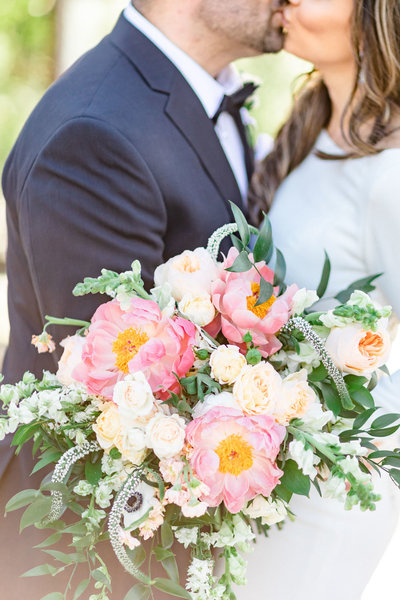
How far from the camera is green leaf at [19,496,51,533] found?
137 cm

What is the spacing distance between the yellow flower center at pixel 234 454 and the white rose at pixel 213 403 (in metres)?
0.06

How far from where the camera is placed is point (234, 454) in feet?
4.22

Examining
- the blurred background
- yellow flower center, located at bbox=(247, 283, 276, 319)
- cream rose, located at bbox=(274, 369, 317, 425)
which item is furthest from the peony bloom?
the blurred background

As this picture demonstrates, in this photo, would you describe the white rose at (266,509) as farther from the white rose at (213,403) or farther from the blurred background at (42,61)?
the blurred background at (42,61)

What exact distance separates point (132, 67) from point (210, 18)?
409mm

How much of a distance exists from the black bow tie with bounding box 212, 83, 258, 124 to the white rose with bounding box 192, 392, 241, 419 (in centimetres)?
125

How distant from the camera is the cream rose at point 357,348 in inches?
52.6

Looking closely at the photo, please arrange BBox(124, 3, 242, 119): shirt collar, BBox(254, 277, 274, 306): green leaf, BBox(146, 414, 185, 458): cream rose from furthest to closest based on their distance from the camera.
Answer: BBox(124, 3, 242, 119): shirt collar, BBox(254, 277, 274, 306): green leaf, BBox(146, 414, 185, 458): cream rose

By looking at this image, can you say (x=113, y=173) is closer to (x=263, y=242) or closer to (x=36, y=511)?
(x=263, y=242)

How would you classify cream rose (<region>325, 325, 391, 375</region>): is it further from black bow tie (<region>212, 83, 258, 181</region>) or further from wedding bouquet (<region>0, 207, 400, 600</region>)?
black bow tie (<region>212, 83, 258, 181</region>)

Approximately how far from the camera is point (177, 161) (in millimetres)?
1912

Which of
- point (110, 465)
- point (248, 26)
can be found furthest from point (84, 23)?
point (110, 465)

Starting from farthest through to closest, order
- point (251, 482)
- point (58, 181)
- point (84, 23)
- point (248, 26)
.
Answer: point (84, 23), point (248, 26), point (58, 181), point (251, 482)

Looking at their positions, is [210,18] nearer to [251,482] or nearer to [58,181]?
[58,181]
